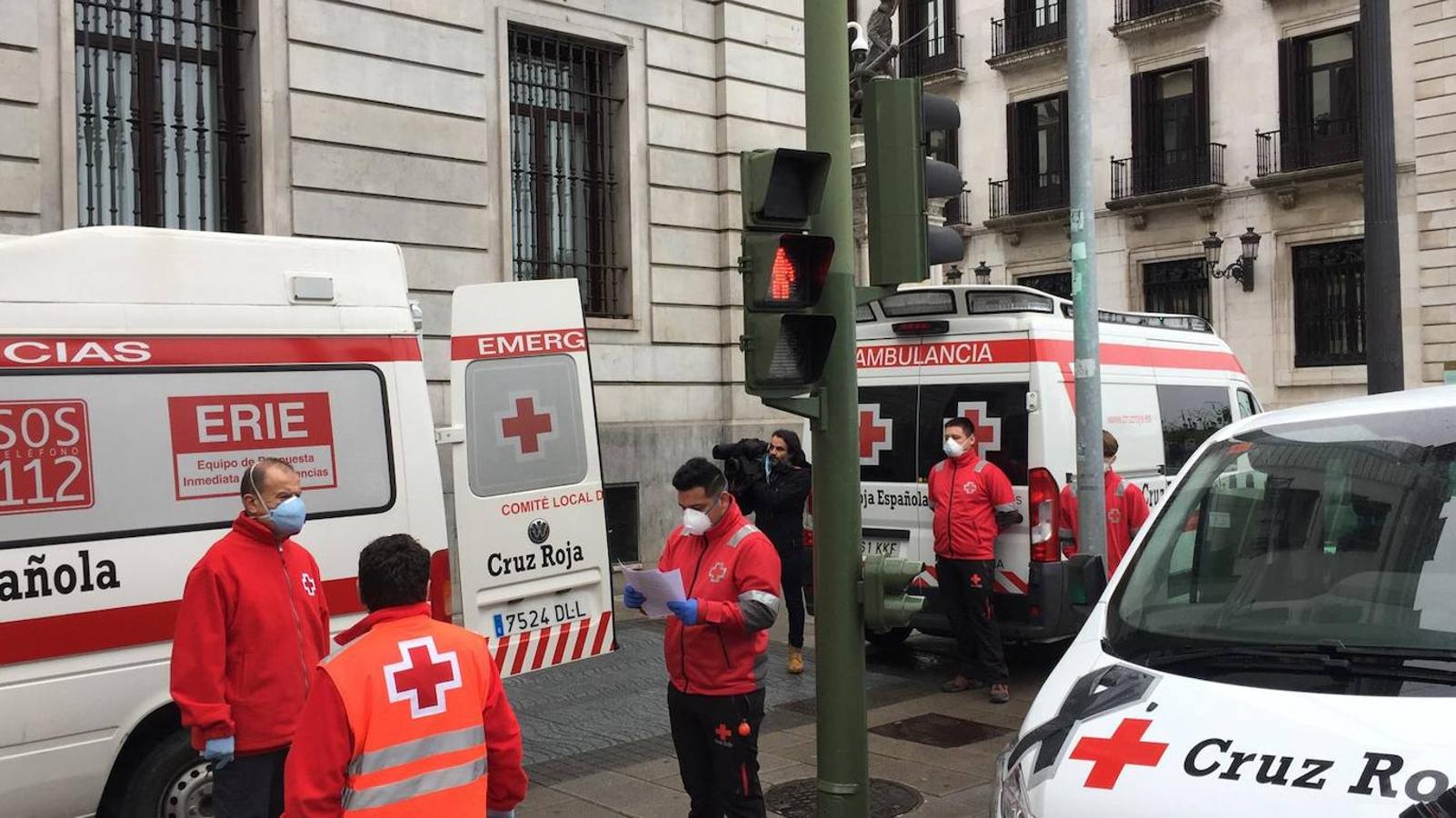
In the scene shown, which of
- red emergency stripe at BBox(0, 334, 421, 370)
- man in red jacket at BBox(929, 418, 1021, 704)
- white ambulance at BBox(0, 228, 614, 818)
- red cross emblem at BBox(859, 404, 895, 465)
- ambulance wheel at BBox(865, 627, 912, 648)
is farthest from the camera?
ambulance wheel at BBox(865, 627, 912, 648)

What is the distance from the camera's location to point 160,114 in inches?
427

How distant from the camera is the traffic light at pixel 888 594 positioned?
5.21 meters

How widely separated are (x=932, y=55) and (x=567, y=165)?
915 inches

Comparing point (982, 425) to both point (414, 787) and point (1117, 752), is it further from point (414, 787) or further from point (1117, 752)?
point (414, 787)

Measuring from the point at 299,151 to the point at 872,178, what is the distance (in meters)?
7.45

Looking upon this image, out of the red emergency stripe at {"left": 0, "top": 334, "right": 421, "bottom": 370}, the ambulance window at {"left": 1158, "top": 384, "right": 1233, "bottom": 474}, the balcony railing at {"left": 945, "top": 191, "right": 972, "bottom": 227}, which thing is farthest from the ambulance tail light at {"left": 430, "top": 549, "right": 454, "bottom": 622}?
the balcony railing at {"left": 945, "top": 191, "right": 972, "bottom": 227}

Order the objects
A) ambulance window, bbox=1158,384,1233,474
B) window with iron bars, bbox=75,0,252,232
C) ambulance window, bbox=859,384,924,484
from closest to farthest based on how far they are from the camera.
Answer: ambulance window, bbox=859,384,924,484 < ambulance window, bbox=1158,384,1233,474 < window with iron bars, bbox=75,0,252,232

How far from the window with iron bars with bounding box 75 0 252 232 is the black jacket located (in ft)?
18.3

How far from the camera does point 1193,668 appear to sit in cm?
324

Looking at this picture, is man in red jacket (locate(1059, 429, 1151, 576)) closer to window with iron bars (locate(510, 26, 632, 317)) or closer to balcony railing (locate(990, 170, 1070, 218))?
window with iron bars (locate(510, 26, 632, 317))

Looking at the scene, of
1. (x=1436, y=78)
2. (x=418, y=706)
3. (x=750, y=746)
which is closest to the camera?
(x=418, y=706)

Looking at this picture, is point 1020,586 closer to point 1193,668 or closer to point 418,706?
point 1193,668

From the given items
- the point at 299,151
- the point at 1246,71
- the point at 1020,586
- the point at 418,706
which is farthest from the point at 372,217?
the point at 1246,71

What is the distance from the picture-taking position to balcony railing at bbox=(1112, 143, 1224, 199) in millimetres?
28266
